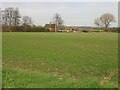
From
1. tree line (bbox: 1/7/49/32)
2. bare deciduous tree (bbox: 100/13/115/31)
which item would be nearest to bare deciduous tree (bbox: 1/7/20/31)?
tree line (bbox: 1/7/49/32)

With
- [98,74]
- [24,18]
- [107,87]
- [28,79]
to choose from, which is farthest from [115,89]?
[24,18]

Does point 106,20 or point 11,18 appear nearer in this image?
point 11,18

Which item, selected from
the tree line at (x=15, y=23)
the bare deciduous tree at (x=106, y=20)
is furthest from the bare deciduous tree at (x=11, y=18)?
the bare deciduous tree at (x=106, y=20)

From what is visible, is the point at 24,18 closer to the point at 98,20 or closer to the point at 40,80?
the point at 98,20

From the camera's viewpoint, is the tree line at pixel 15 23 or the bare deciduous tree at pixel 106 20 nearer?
the tree line at pixel 15 23

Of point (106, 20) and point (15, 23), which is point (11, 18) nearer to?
point (15, 23)

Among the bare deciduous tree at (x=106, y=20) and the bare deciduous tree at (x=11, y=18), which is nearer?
the bare deciduous tree at (x=11, y=18)

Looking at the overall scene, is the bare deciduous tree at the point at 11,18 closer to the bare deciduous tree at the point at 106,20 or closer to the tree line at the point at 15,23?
the tree line at the point at 15,23

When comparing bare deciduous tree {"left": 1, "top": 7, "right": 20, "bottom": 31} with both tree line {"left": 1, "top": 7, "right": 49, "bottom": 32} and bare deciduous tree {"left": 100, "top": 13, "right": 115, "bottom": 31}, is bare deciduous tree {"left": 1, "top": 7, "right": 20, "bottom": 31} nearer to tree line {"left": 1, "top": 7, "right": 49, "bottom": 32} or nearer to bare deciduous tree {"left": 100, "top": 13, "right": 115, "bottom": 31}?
tree line {"left": 1, "top": 7, "right": 49, "bottom": 32}

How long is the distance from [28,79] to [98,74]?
366 cm

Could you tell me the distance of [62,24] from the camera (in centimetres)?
11738

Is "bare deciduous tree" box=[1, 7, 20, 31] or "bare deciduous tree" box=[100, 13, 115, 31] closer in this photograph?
"bare deciduous tree" box=[1, 7, 20, 31]

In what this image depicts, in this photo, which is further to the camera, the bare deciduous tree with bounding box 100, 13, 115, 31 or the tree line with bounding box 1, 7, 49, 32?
the bare deciduous tree with bounding box 100, 13, 115, 31

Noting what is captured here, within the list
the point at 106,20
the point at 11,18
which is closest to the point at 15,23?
the point at 11,18
